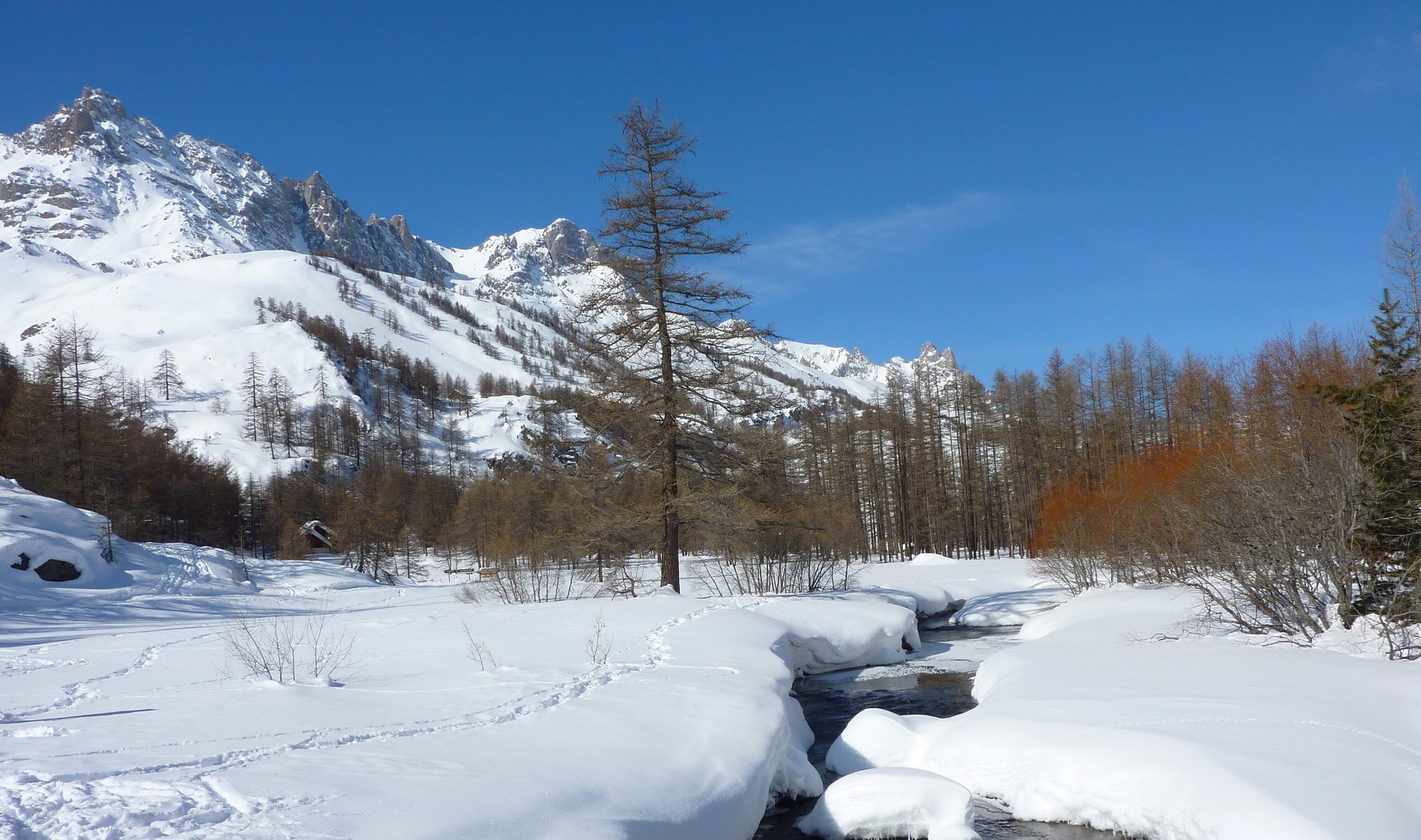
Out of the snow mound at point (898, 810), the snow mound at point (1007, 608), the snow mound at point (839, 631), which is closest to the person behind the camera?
the snow mound at point (898, 810)

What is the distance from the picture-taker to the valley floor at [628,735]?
4234 millimetres

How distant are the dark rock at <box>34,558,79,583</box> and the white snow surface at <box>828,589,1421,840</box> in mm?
22598

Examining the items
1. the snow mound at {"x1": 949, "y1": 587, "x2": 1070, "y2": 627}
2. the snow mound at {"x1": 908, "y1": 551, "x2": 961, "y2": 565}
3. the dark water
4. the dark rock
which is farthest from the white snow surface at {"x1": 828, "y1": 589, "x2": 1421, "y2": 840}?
the snow mound at {"x1": 908, "y1": 551, "x2": 961, "y2": 565}

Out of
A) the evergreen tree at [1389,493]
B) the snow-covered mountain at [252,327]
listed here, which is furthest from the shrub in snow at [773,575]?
the snow-covered mountain at [252,327]

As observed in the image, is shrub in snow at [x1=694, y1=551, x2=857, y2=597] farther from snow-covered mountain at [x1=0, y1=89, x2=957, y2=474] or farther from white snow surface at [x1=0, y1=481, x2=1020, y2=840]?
snow-covered mountain at [x1=0, y1=89, x2=957, y2=474]

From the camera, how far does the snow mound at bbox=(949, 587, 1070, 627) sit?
20.9m

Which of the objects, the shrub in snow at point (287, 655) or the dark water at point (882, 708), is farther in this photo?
the shrub in snow at point (287, 655)

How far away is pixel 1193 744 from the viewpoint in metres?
6.57

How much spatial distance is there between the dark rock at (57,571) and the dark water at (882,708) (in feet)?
68.7

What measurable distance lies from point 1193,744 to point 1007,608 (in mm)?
16092

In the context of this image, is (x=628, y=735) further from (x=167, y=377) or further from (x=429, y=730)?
(x=167, y=377)

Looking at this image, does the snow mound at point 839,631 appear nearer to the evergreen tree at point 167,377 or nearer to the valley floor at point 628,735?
the valley floor at point 628,735

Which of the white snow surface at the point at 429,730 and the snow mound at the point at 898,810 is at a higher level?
the white snow surface at the point at 429,730

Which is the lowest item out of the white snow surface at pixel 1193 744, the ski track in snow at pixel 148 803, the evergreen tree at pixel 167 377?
the white snow surface at pixel 1193 744
